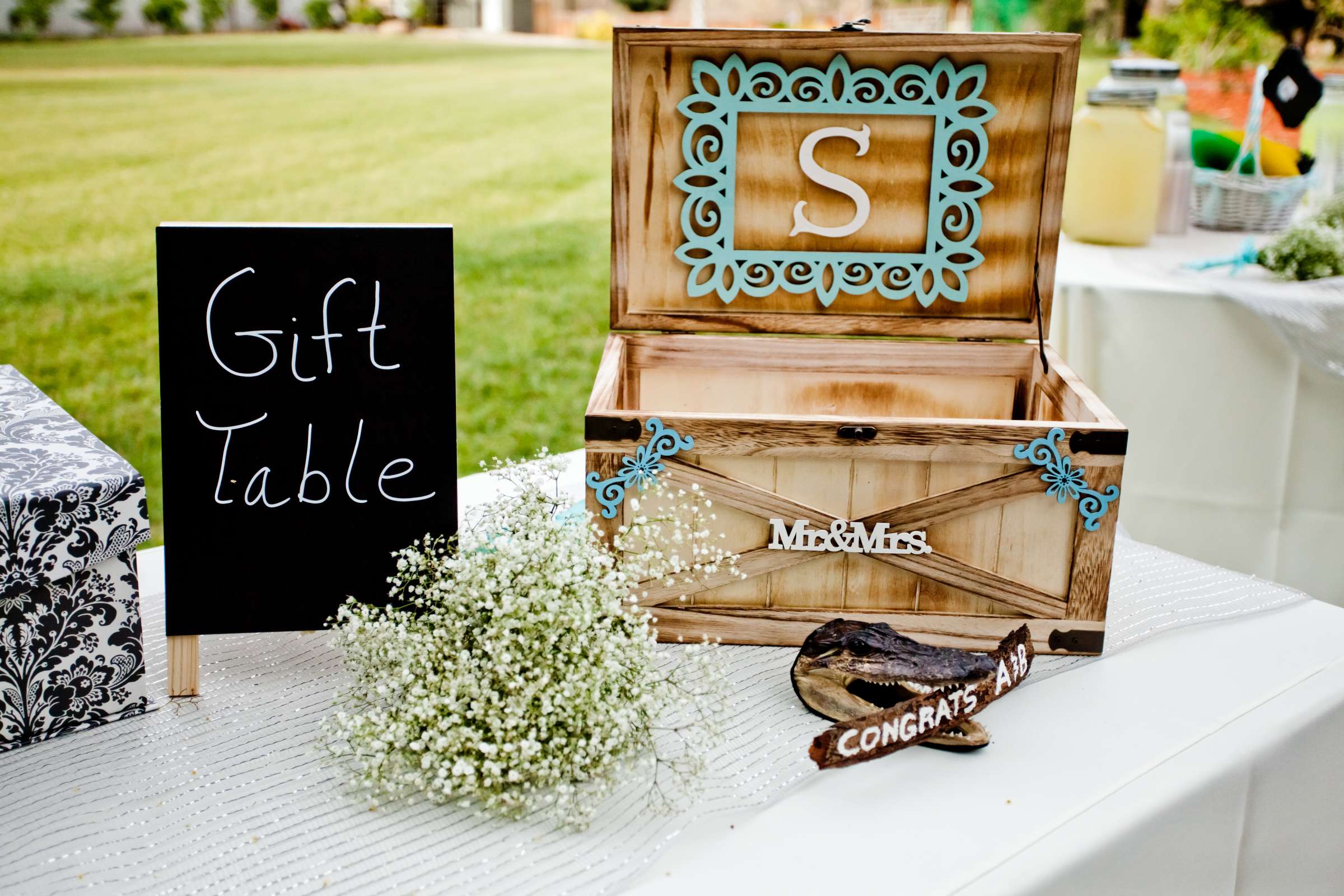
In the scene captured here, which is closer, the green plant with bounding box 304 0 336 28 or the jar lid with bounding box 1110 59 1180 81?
the jar lid with bounding box 1110 59 1180 81

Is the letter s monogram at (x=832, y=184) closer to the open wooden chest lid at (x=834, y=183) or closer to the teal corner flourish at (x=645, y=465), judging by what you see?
the open wooden chest lid at (x=834, y=183)

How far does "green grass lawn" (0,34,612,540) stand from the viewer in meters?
4.24

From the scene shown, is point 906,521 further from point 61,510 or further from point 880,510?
point 61,510

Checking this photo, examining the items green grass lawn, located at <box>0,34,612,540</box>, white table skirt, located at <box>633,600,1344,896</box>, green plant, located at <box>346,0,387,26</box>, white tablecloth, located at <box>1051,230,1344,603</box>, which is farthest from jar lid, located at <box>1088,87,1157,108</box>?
green plant, located at <box>346,0,387,26</box>

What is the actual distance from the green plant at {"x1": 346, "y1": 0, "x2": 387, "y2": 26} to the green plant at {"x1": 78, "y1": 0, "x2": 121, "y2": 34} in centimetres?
138

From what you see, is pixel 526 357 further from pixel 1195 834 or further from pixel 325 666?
pixel 1195 834

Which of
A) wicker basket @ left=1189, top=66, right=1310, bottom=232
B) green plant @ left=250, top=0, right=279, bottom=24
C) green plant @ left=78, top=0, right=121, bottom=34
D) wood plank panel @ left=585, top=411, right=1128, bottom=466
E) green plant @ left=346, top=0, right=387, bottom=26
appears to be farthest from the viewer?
green plant @ left=346, top=0, right=387, bottom=26

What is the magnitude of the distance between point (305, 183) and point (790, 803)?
5398 millimetres

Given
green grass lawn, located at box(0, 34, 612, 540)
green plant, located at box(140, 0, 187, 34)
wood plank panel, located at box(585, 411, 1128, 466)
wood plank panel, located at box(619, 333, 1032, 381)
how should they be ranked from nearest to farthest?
wood plank panel, located at box(585, 411, 1128, 466)
wood plank panel, located at box(619, 333, 1032, 381)
green grass lawn, located at box(0, 34, 612, 540)
green plant, located at box(140, 0, 187, 34)

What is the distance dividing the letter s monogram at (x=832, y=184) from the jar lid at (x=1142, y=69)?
1.09 metres

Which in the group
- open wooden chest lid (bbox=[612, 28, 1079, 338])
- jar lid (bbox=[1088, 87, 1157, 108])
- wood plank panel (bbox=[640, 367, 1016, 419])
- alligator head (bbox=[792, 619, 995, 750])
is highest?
jar lid (bbox=[1088, 87, 1157, 108])

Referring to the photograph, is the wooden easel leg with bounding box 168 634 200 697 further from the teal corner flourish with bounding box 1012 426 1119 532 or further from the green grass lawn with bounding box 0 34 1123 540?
the green grass lawn with bounding box 0 34 1123 540

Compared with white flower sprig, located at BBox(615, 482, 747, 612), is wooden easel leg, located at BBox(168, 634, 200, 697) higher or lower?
lower

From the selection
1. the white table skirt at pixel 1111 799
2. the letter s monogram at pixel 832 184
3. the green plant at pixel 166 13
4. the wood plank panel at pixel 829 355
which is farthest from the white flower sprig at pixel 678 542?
the green plant at pixel 166 13
